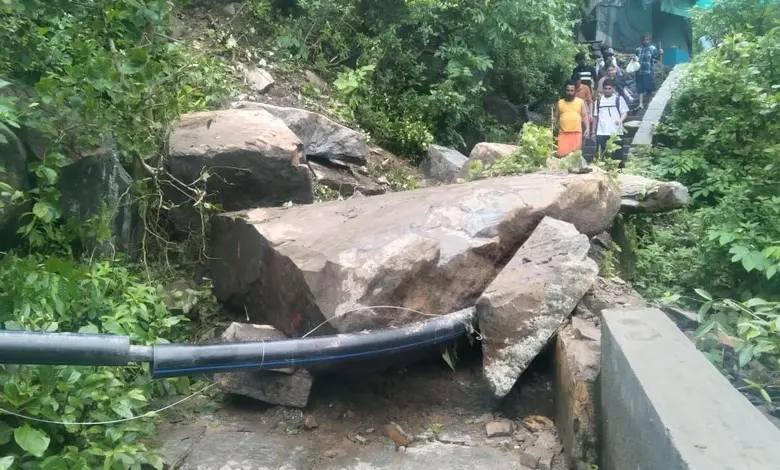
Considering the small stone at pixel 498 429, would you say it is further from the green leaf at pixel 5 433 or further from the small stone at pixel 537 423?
the green leaf at pixel 5 433

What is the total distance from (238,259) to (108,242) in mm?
934

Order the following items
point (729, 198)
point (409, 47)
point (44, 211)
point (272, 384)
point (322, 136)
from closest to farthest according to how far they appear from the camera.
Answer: point (44, 211), point (272, 384), point (729, 198), point (322, 136), point (409, 47)

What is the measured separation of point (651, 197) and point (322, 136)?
369cm

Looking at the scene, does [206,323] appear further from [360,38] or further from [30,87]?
[360,38]

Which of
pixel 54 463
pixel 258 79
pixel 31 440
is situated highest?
pixel 258 79

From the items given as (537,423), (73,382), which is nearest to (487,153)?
(537,423)

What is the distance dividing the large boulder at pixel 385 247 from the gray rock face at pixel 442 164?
3.66 metres

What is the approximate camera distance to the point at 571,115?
8.83 metres

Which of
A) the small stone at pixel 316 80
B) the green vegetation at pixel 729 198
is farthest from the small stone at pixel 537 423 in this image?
the small stone at pixel 316 80

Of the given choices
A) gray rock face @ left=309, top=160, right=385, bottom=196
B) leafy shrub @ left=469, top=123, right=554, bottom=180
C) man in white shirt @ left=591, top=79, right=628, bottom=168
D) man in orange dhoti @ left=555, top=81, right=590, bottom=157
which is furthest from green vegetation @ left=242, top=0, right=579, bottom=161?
leafy shrub @ left=469, top=123, right=554, bottom=180

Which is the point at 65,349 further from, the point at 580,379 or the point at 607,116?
the point at 607,116

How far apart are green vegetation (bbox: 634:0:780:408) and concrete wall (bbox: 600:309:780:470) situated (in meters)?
0.57

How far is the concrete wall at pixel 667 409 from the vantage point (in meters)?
1.92

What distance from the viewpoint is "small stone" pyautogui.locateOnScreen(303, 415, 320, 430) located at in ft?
12.4
